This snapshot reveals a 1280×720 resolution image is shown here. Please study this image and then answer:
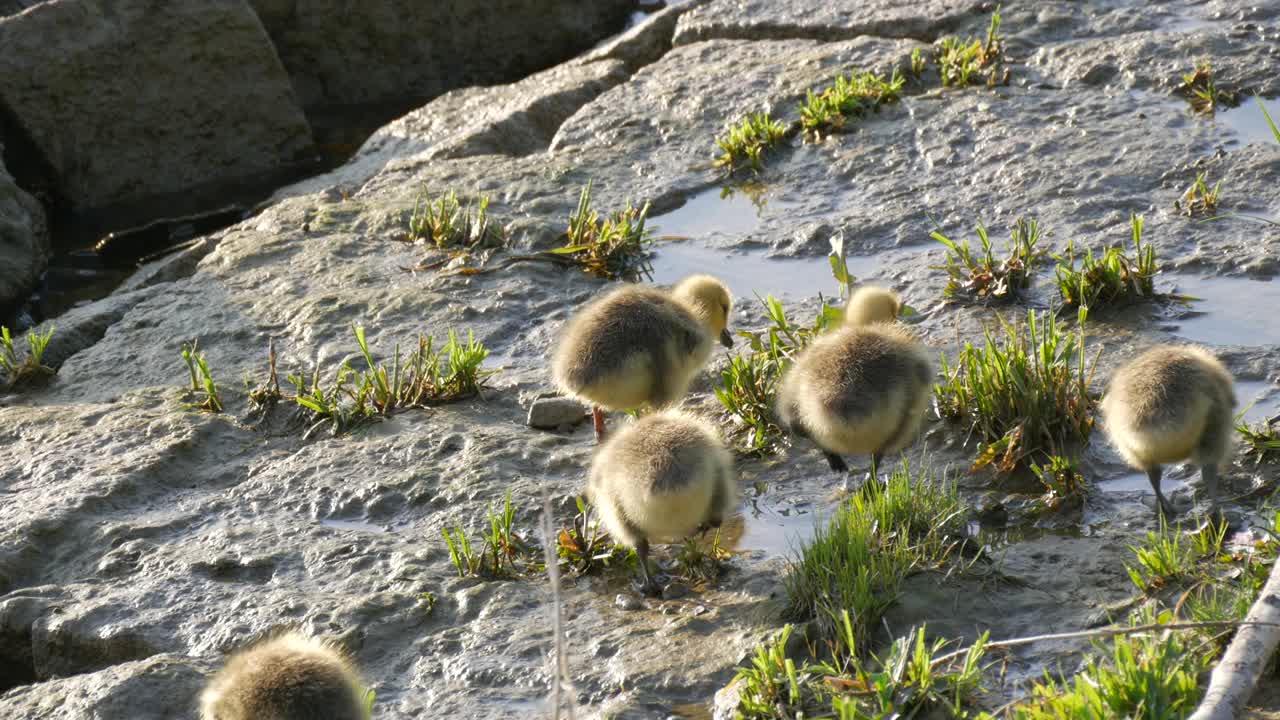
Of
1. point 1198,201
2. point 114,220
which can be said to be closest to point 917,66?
point 1198,201

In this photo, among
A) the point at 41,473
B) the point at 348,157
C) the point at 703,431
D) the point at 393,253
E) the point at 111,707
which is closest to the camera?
the point at 111,707

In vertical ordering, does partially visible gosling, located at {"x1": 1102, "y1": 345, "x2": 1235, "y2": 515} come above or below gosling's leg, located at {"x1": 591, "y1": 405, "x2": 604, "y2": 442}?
above

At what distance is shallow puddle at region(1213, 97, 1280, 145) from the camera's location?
24.6ft

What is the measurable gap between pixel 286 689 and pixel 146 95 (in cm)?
755

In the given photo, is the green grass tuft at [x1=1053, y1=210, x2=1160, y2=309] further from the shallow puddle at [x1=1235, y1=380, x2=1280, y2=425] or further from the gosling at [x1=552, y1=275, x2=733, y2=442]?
the gosling at [x1=552, y1=275, x2=733, y2=442]

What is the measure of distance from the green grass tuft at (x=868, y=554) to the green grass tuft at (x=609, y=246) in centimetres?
281

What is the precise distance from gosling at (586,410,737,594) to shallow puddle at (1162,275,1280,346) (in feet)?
7.86

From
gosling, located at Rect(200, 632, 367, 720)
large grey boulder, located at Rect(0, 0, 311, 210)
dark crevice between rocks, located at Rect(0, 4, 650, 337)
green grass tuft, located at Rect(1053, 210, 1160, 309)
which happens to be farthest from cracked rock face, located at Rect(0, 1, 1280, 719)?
large grey boulder, located at Rect(0, 0, 311, 210)

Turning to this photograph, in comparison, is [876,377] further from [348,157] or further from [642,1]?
[642,1]

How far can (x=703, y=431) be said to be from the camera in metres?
4.77

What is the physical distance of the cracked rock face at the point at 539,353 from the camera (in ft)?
14.5

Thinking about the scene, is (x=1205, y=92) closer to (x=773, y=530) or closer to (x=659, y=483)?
(x=773, y=530)

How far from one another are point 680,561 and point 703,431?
452 mm

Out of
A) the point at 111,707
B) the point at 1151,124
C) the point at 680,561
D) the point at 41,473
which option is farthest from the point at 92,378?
the point at 1151,124
